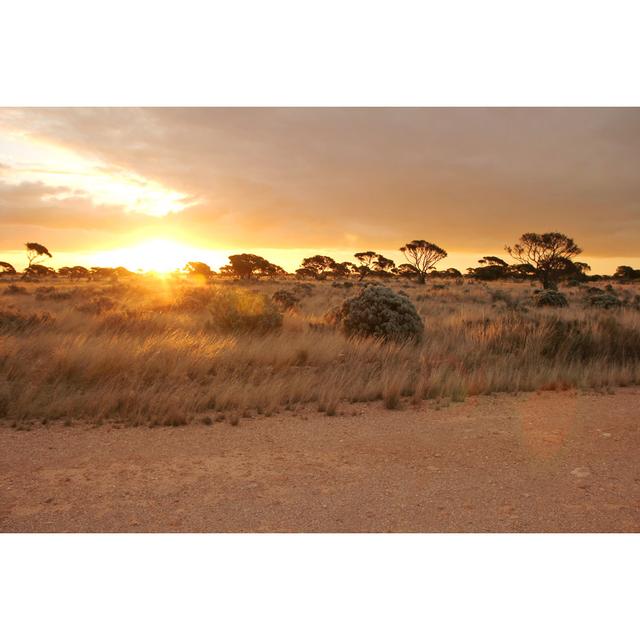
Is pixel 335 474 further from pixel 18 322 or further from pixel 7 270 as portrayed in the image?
pixel 7 270

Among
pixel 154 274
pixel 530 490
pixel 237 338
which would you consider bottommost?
pixel 530 490

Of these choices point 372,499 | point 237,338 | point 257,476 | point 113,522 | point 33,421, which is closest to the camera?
point 113,522

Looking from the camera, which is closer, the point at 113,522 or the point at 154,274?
the point at 113,522

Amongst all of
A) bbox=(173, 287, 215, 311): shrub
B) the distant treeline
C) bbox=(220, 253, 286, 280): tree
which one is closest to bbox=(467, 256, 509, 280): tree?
the distant treeline

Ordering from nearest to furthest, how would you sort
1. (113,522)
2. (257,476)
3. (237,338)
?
(113,522), (257,476), (237,338)

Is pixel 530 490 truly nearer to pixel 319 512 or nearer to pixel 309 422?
pixel 319 512

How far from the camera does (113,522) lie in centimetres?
463

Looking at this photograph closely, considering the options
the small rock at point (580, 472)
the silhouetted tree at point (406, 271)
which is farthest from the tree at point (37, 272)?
the small rock at point (580, 472)

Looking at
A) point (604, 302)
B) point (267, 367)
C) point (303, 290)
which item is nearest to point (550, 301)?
point (604, 302)

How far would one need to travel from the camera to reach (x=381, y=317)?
A: 1298 centimetres

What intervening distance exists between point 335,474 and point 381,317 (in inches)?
303

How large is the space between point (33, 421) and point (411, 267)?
58792 mm

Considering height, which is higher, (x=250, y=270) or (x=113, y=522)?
(x=250, y=270)

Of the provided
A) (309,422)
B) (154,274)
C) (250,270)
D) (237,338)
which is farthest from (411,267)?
(309,422)
